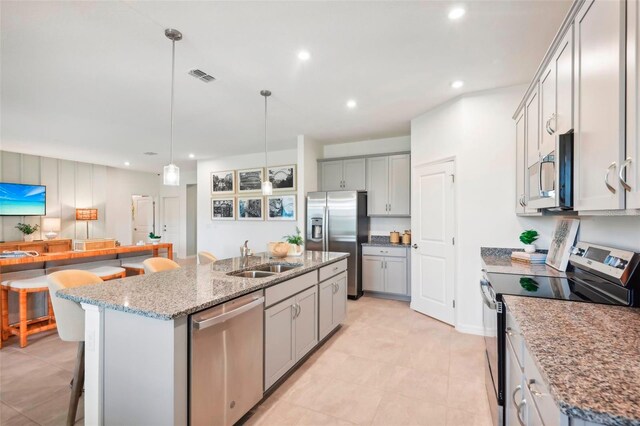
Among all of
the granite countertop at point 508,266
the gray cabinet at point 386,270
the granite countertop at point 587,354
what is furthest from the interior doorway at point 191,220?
the granite countertop at point 587,354

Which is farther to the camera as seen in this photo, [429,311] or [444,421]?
[429,311]

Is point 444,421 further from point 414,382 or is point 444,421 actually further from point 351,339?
point 351,339

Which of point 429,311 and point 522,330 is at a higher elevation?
point 522,330

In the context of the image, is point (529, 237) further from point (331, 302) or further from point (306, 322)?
point (306, 322)

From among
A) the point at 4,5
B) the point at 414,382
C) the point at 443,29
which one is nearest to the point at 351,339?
the point at 414,382

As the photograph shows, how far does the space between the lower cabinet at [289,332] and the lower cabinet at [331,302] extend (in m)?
0.13

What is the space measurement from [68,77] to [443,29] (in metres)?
3.58

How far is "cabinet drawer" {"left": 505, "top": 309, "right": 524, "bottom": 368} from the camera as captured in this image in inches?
49.9

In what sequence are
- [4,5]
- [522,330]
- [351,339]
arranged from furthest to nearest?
[351,339], [4,5], [522,330]

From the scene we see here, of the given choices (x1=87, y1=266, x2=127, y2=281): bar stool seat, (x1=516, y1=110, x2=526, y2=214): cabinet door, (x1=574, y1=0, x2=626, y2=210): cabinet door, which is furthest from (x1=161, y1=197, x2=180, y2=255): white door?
(x1=574, y1=0, x2=626, y2=210): cabinet door

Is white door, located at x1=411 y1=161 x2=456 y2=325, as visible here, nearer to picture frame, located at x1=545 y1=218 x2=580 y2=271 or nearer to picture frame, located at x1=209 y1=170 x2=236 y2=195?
picture frame, located at x1=545 y1=218 x2=580 y2=271

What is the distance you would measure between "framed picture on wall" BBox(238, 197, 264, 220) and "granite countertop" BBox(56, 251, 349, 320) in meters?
3.99

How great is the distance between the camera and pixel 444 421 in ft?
6.39

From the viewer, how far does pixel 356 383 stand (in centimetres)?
238
